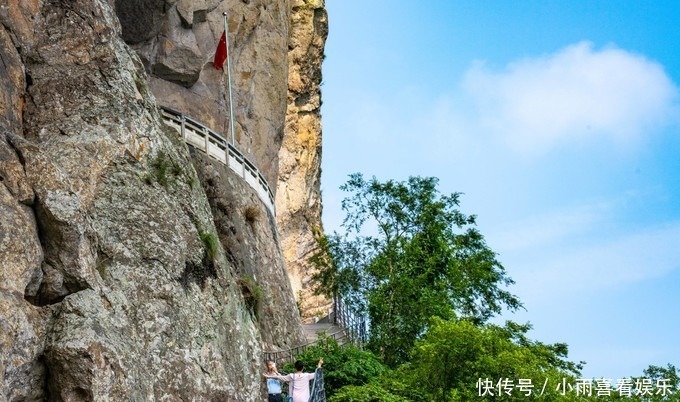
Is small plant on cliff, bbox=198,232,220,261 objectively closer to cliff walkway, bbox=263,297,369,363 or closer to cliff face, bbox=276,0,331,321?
cliff walkway, bbox=263,297,369,363

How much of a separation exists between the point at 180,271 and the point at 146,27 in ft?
48.5

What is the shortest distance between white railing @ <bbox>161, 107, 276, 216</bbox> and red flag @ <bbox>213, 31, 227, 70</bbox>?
517 cm

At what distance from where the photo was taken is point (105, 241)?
18.6 metres

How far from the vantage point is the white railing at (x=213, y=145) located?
28703mm

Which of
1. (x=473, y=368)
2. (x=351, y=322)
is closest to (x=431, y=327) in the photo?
(x=473, y=368)

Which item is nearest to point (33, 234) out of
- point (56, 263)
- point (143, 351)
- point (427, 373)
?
point (56, 263)

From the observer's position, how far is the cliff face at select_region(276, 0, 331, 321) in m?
49.7

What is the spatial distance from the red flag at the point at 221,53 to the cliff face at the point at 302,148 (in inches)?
548

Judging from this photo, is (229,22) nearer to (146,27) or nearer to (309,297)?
(146,27)

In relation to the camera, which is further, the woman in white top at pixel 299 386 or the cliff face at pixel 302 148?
the cliff face at pixel 302 148

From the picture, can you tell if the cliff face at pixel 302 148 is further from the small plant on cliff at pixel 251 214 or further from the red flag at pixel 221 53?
the small plant on cliff at pixel 251 214

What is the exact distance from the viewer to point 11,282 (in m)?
14.8

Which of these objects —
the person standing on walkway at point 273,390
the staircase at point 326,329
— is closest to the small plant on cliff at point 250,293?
the person standing on walkway at point 273,390

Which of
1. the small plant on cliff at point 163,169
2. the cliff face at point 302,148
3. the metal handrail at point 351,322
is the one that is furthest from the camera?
the cliff face at point 302,148
